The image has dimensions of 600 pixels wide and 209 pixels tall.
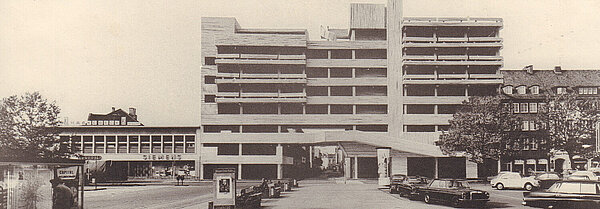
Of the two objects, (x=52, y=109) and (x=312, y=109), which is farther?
(x=312, y=109)

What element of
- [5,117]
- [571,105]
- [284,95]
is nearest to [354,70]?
[284,95]

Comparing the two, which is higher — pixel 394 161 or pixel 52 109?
pixel 52 109

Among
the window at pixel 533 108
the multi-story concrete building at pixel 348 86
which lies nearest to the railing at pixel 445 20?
the multi-story concrete building at pixel 348 86

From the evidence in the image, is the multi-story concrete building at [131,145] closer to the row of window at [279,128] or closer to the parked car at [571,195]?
the row of window at [279,128]

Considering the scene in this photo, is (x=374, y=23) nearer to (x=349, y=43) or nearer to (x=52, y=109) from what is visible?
(x=349, y=43)

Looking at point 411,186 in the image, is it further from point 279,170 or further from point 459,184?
point 279,170

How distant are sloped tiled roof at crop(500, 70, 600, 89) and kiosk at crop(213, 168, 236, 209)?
66035 millimetres

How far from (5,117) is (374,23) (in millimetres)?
50230

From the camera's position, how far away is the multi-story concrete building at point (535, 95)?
70.6m

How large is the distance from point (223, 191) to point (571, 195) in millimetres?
13507

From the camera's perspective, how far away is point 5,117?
4347 cm

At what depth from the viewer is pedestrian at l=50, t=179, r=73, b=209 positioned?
16953mm

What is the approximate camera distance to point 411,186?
33.6 metres

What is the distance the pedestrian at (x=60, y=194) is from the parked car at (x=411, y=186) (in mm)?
20010
